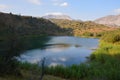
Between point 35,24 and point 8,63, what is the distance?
17382cm

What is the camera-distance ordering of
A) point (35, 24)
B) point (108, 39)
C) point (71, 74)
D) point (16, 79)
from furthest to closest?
1. point (35, 24)
2. point (108, 39)
3. point (71, 74)
4. point (16, 79)

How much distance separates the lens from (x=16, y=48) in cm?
2559

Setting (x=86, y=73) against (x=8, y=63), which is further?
(x=86, y=73)

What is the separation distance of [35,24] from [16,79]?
574ft

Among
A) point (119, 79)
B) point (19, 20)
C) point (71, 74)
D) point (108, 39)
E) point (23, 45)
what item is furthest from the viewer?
point (19, 20)

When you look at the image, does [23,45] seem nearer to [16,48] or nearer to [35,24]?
[16,48]

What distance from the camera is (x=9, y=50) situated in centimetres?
2553

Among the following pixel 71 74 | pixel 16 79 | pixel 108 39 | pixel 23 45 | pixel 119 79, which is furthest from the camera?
pixel 108 39

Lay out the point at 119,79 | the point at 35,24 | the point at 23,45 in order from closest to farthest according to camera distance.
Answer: the point at 23,45 → the point at 119,79 → the point at 35,24

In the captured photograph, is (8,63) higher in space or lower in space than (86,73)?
higher

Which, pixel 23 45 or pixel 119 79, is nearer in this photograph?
pixel 23 45

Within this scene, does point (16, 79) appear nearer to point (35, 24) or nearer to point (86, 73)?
Result: point (86, 73)

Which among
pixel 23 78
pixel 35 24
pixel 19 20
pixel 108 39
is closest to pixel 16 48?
pixel 23 78

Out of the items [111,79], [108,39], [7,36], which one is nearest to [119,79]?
[111,79]
